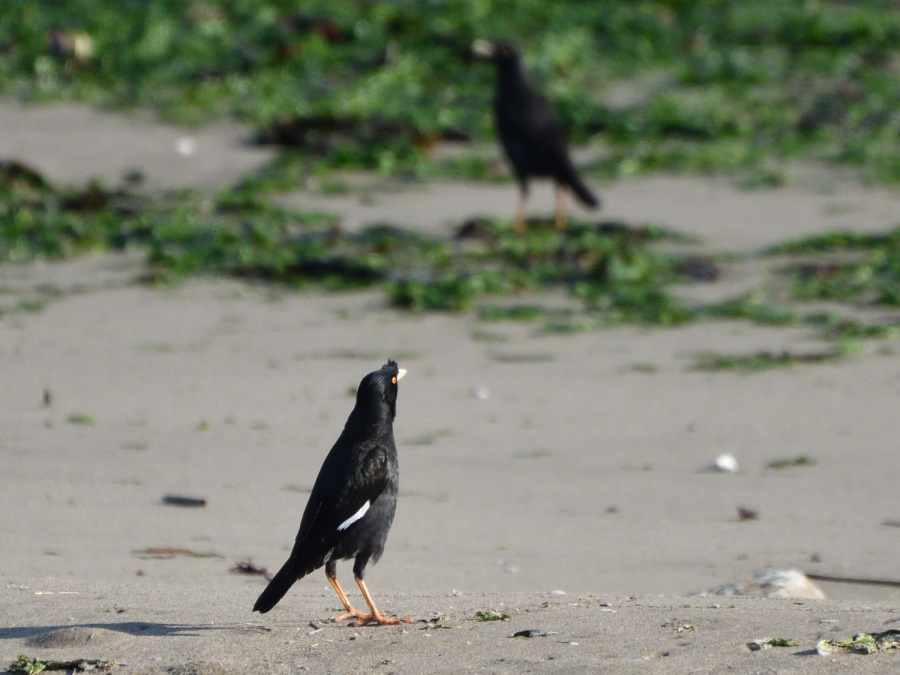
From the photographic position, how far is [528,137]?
36.2ft

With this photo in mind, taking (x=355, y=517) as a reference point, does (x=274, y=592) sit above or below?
below

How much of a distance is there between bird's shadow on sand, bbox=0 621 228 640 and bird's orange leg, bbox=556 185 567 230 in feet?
23.0

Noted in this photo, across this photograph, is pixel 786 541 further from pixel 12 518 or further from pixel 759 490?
pixel 12 518

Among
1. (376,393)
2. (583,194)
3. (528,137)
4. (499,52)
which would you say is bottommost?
(376,393)

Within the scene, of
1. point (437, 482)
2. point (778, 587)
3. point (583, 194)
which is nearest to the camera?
point (778, 587)

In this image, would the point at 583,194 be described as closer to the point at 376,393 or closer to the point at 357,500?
the point at 376,393

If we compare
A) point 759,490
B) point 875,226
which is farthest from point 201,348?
point 875,226

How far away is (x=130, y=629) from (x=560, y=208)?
7.42 m

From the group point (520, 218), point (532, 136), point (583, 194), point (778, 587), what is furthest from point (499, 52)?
point (778, 587)

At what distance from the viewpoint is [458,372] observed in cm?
751

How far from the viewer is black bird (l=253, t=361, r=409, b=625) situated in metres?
4.22

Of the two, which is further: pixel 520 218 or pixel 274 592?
pixel 520 218

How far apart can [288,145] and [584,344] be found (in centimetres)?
489

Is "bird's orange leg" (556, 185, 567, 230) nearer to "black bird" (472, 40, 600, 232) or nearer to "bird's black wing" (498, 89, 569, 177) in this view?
"black bird" (472, 40, 600, 232)
